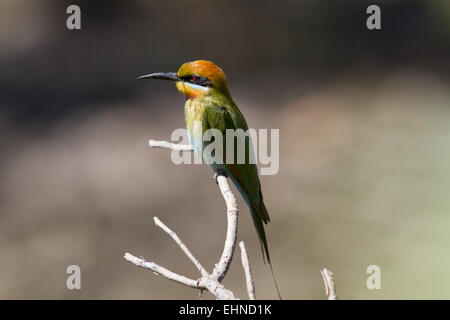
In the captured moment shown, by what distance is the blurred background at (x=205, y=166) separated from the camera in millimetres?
Result: 5152

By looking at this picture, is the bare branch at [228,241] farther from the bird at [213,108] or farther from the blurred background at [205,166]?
the blurred background at [205,166]

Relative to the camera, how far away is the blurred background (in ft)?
16.9

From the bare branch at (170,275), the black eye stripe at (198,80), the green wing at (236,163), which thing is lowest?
the bare branch at (170,275)

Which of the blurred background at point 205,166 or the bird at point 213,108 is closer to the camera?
the bird at point 213,108

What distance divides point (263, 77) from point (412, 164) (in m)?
2.37

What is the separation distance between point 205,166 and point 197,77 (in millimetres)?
3532

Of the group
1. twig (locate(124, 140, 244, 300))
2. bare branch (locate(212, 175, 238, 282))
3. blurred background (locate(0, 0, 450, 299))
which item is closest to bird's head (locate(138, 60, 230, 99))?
bare branch (locate(212, 175, 238, 282))

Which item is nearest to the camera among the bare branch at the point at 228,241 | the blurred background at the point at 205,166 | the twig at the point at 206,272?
the twig at the point at 206,272

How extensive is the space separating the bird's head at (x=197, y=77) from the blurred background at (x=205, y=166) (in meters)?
2.35

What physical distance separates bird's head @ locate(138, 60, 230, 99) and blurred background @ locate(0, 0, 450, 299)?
7.72 ft

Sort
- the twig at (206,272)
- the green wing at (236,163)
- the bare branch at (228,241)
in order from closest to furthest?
the twig at (206,272) < the bare branch at (228,241) < the green wing at (236,163)

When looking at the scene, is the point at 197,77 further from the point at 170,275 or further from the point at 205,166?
the point at 205,166

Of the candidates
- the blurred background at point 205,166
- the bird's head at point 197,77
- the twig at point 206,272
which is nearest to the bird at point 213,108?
the bird's head at point 197,77

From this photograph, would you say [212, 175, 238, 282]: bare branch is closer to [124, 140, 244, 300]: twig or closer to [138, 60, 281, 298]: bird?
[124, 140, 244, 300]: twig
